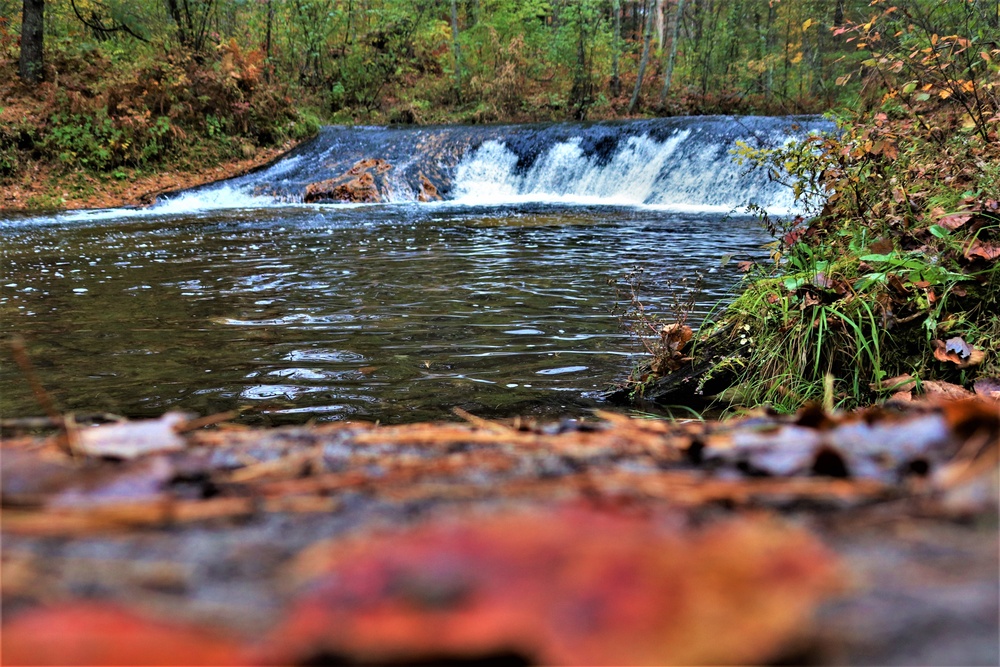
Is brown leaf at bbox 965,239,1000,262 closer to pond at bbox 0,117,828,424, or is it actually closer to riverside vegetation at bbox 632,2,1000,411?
riverside vegetation at bbox 632,2,1000,411

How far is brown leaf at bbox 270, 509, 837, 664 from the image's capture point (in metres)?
0.39

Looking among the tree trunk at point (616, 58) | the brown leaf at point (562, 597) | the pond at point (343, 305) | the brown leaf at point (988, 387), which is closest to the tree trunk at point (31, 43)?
the pond at point (343, 305)

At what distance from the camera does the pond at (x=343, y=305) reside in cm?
385

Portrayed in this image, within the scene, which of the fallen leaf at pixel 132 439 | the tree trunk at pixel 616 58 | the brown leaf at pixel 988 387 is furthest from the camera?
the tree trunk at pixel 616 58

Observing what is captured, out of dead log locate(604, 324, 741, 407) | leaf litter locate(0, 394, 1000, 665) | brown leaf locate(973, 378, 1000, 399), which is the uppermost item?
leaf litter locate(0, 394, 1000, 665)

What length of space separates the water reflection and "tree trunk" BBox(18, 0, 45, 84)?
9.71 meters

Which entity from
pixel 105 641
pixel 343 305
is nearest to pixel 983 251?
pixel 105 641

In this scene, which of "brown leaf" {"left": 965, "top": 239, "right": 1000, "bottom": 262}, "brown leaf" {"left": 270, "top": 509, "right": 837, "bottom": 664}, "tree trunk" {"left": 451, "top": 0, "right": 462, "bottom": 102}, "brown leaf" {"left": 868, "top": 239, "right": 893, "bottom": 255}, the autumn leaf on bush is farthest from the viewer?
"tree trunk" {"left": 451, "top": 0, "right": 462, "bottom": 102}

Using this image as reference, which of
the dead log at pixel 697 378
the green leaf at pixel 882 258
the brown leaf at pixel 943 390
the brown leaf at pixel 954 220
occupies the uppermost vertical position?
the brown leaf at pixel 954 220

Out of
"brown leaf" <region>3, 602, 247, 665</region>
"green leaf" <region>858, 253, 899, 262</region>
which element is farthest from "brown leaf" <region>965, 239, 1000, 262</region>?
"brown leaf" <region>3, 602, 247, 665</region>

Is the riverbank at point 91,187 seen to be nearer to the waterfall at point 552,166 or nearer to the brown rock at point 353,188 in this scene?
the waterfall at point 552,166

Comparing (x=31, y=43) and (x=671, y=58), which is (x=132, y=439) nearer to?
(x=31, y=43)

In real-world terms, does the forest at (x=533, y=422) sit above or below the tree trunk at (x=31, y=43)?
below

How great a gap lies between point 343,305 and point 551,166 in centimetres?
1166
